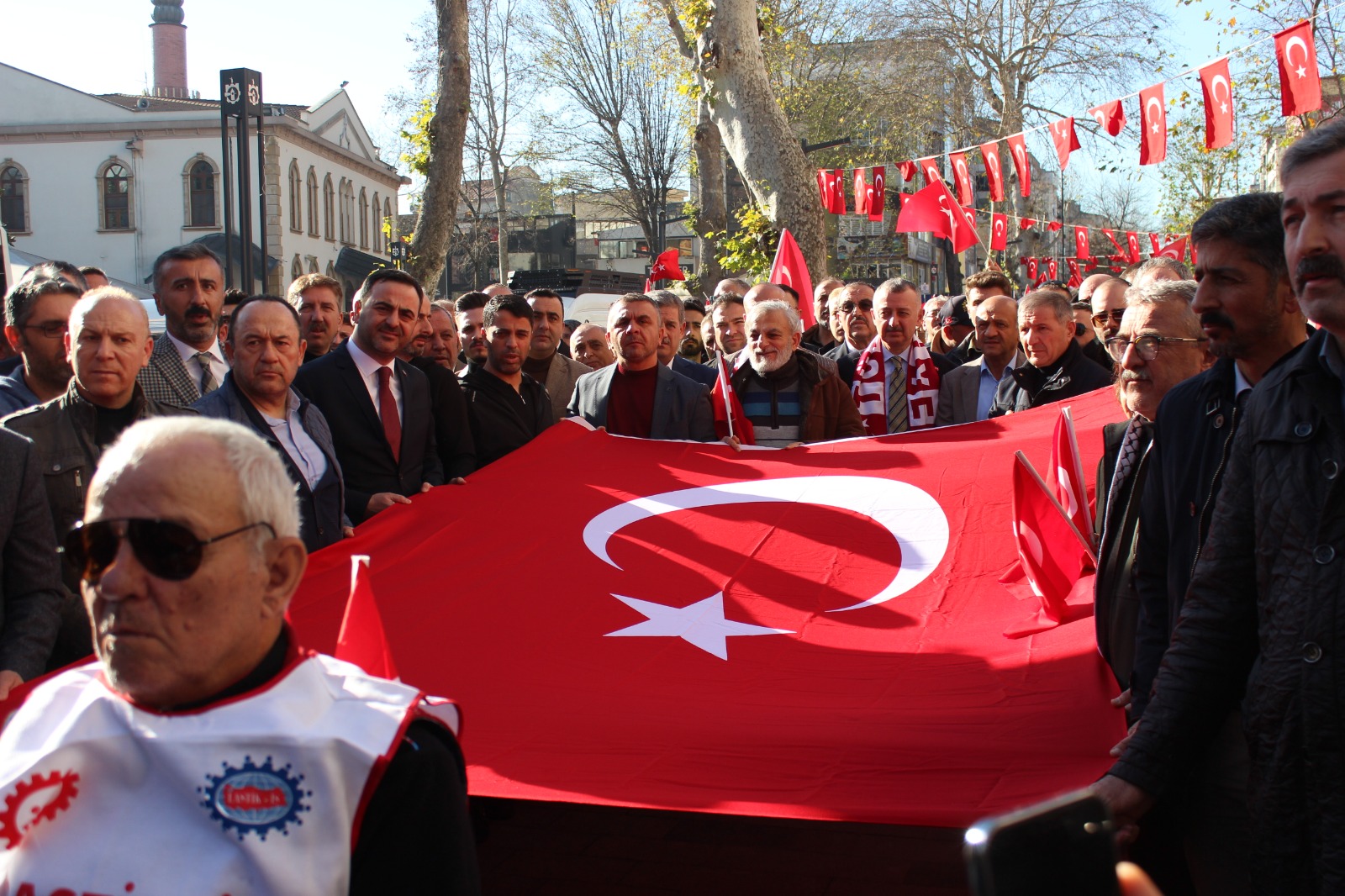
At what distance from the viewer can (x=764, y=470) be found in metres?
5.45

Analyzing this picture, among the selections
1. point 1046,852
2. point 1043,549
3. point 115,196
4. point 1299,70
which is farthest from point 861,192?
point 115,196

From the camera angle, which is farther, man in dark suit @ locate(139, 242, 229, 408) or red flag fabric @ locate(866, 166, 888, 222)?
red flag fabric @ locate(866, 166, 888, 222)

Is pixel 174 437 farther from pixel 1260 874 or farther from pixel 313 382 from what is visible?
pixel 313 382

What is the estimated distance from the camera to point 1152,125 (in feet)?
44.2

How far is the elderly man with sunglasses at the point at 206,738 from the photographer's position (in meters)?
1.77

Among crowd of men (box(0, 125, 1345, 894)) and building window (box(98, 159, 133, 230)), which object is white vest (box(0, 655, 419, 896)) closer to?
crowd of men (box(0, 125, 1345, 894))

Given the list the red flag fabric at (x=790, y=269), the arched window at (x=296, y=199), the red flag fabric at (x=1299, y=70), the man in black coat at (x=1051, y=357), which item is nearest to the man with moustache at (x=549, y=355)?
the man in black coat at (x=1051, y=357)

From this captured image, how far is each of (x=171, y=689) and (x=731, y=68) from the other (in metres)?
12.0

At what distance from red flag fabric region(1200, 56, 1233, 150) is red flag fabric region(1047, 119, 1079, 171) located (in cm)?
302

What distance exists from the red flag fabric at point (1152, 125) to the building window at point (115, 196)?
1625 inches

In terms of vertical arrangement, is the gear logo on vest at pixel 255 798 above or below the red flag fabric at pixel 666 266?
below

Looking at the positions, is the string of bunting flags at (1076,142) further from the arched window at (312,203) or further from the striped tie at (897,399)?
the arched window at (312,203)

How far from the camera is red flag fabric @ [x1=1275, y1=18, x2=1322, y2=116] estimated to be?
→ 412 inches

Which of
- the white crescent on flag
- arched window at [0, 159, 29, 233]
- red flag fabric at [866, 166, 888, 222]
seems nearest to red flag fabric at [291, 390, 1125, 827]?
the white crescent on flag
